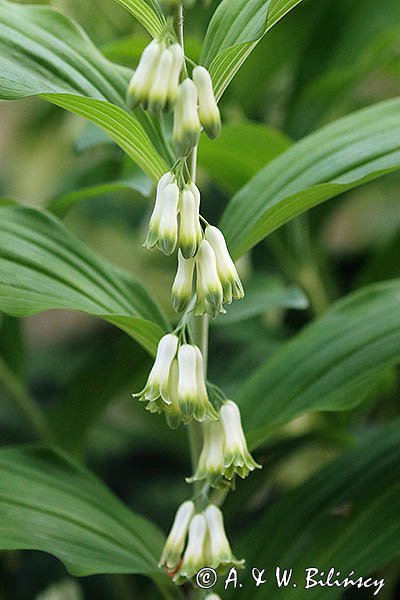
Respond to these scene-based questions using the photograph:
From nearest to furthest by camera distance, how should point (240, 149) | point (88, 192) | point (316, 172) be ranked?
point (316, 172), point (88, 192), point (240, 149)

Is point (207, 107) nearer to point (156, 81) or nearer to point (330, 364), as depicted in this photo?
point (156, 81)

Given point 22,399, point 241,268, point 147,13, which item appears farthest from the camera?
point 241,268

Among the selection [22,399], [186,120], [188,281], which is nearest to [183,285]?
[188,281]

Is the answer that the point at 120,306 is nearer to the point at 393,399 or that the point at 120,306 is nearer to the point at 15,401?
the point at 15,401

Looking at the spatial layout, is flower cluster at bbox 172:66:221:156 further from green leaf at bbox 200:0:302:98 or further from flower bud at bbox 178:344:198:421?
flower bud at bbox 178:344:198:421

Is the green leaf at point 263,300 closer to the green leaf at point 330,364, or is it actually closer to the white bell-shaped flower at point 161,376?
the green leaf at point 330,364

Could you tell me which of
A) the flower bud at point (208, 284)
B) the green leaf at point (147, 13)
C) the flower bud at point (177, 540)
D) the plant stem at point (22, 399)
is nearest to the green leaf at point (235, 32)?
the green leaf at point (147, 13)
